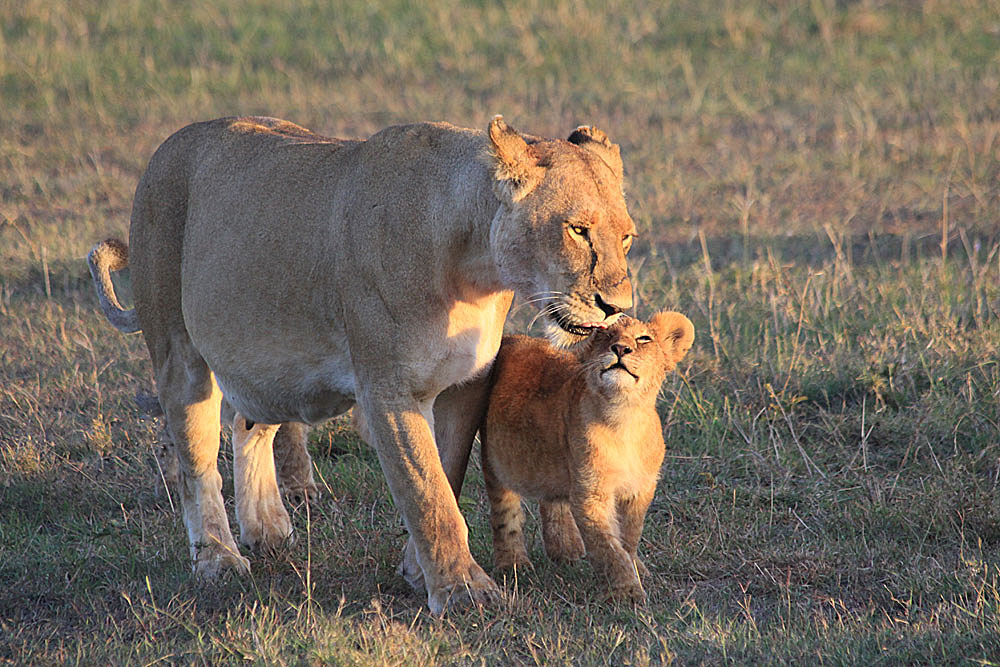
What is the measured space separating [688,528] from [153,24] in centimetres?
1184

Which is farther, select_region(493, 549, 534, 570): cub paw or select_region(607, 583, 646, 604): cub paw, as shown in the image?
select_region(493, 549, 534, 570): cub paw

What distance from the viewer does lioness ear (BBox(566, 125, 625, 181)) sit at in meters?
4.21

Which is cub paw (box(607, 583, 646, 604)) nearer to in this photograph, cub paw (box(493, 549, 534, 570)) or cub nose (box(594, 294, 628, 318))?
cub paw (box(493, 549, 534, 570))

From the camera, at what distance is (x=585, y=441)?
455 centimetres

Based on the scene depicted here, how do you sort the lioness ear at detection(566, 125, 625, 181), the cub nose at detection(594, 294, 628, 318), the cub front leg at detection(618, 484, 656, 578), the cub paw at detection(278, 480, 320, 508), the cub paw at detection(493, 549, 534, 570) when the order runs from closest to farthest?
the cub nose at detection(594, 294, 628, 318)
the lioness ear at detection(566, 125, 625, 181)
the cub front leg at detection(618, 484, 656, 578)
the cub paw at detection(493, 549, 534, 570)
the cub paw at detection(278, 480, 320, 508)

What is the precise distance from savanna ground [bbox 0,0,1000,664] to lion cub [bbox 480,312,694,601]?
0.64 feet

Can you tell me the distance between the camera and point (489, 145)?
3928mm

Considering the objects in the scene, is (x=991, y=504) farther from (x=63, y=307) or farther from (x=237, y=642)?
(x=63, y=307)

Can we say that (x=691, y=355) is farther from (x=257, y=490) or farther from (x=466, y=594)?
(x=466, y=594)

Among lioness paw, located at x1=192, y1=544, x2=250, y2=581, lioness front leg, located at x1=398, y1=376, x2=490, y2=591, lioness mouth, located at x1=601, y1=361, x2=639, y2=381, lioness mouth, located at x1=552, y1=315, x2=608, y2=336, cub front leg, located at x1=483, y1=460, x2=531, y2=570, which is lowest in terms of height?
lioness paw, located at x1=192, y1=544, x2=250, y2=581

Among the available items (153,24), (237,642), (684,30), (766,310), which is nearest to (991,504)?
(766,310)

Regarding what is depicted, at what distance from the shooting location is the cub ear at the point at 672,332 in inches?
180

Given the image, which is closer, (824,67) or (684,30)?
(824,67)

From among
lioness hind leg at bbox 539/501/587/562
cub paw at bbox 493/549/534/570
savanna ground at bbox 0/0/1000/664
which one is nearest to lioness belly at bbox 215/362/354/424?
savanna ground at bbox 0/0/1000/664
